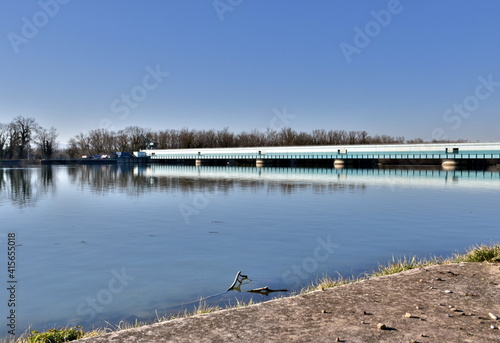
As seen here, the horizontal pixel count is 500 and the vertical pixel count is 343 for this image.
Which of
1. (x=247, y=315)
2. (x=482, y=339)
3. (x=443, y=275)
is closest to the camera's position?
(x=482, y=339)

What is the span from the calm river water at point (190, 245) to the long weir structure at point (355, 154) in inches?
1877

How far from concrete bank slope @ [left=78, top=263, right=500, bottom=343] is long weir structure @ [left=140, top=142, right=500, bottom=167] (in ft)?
209

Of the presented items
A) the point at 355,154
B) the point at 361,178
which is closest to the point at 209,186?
the point at 361,178

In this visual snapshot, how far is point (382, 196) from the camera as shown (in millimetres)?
24828

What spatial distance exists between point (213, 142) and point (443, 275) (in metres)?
121

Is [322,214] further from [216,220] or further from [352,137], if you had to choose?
[352,137]

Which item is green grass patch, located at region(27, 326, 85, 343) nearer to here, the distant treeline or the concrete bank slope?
the concrete bank slope

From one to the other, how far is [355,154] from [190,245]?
6876 cm

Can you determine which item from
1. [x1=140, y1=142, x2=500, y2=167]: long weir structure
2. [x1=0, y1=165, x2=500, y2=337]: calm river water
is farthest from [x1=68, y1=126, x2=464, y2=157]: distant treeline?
[x1=0, y1=165, x2=500, y2=337]: calm river water

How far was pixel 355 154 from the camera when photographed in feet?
254

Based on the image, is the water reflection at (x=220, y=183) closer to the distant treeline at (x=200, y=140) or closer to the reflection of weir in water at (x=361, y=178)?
the reflection of weir in water at (x=361, y=178)

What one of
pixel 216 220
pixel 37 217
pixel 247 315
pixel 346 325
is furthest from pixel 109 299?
pixel 37 217

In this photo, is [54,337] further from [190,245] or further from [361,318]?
[190,245]

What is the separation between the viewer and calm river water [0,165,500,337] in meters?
7.62
